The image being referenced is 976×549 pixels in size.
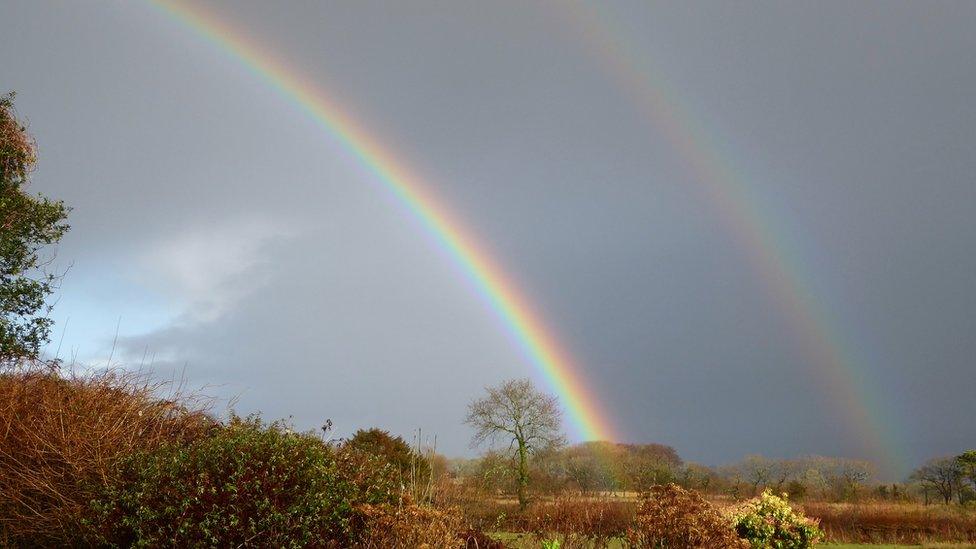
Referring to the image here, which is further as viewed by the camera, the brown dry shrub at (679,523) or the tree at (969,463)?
the tree at (969,463)

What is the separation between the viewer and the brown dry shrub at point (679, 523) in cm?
1056

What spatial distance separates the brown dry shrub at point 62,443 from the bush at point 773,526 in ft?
36.8

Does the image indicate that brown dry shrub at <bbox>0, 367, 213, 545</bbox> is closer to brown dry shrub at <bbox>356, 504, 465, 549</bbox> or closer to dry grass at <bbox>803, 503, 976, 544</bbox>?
brown dry shrub at <bbox>356, 504, 465, 549</bbox>

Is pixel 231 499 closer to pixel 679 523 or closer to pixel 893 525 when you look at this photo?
pixel 679 523

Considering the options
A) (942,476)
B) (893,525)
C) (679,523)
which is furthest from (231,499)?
(942,476)

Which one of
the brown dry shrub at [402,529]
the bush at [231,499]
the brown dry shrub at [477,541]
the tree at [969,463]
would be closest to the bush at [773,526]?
the brown dry shrub at [477,541]

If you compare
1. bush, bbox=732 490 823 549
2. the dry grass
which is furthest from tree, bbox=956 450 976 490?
bush, bbox=732 490 823 549

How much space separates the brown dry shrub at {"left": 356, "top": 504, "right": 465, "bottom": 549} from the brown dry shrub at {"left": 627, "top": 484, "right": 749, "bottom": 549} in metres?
4.40

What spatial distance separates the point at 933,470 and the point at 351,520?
73.2 meters

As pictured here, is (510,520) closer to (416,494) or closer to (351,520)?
(416,494)

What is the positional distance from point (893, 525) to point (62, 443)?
30.4m

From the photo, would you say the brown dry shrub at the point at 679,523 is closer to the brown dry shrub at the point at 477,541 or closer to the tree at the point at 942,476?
the brown dry shrub at the point at 477,541

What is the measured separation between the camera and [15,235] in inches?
838

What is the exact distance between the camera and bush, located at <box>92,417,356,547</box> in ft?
22.8
